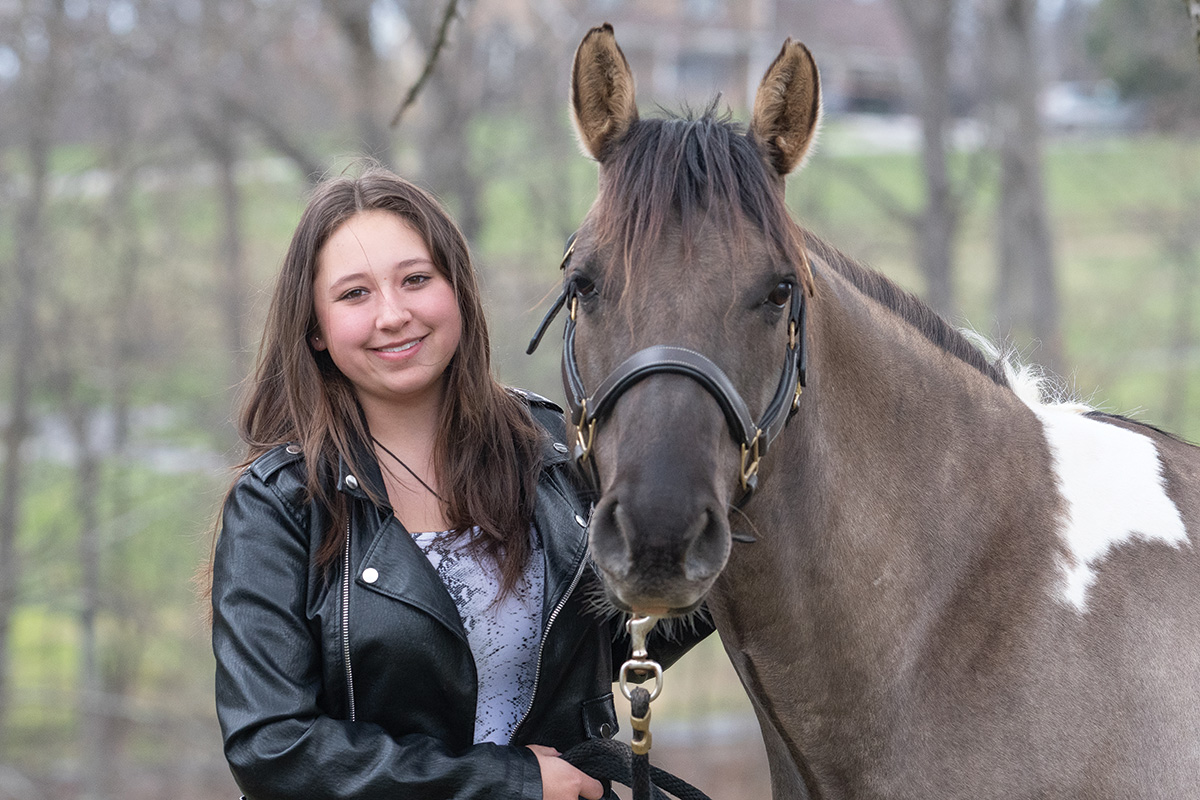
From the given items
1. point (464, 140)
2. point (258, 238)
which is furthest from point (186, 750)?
point (464, 140)

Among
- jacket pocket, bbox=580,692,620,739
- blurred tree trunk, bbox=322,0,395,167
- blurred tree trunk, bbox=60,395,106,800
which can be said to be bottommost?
blurred tree trunk, bbox=60,395,106,800

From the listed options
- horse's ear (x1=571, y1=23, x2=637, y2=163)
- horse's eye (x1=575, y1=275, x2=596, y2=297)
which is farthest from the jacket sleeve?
horse's ear (x1=571, y1=23, x2=637, y2=163)

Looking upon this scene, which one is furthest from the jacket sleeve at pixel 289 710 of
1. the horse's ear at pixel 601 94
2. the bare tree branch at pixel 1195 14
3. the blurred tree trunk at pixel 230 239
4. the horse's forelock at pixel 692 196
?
the blurred tree trunk at pixel 230 239

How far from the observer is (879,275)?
260 centimetres

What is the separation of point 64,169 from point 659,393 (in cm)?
1113

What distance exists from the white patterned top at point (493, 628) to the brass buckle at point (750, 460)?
0.60 meters

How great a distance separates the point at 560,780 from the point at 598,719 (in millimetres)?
275

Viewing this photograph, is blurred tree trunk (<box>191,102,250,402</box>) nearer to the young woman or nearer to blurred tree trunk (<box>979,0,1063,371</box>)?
blurred tree trunk (<box>979,0,1063,371</box>)

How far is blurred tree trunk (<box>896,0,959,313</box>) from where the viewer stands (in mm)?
10805

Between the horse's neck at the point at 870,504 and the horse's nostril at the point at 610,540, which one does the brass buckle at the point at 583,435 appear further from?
the horse's neck at the point at 870,504

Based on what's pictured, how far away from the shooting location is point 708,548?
6.17 feet

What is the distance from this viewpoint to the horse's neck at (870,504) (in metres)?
2.26

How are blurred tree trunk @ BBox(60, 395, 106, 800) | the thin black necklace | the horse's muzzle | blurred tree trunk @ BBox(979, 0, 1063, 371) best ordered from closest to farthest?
the horse's muzzle → the thin black necklace → blurred tree trunk @ BBox(60, 395, 106, 800) → blurred tree trunk @ BBox(979, 0, 1063, 371)

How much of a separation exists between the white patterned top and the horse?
1.19ft
